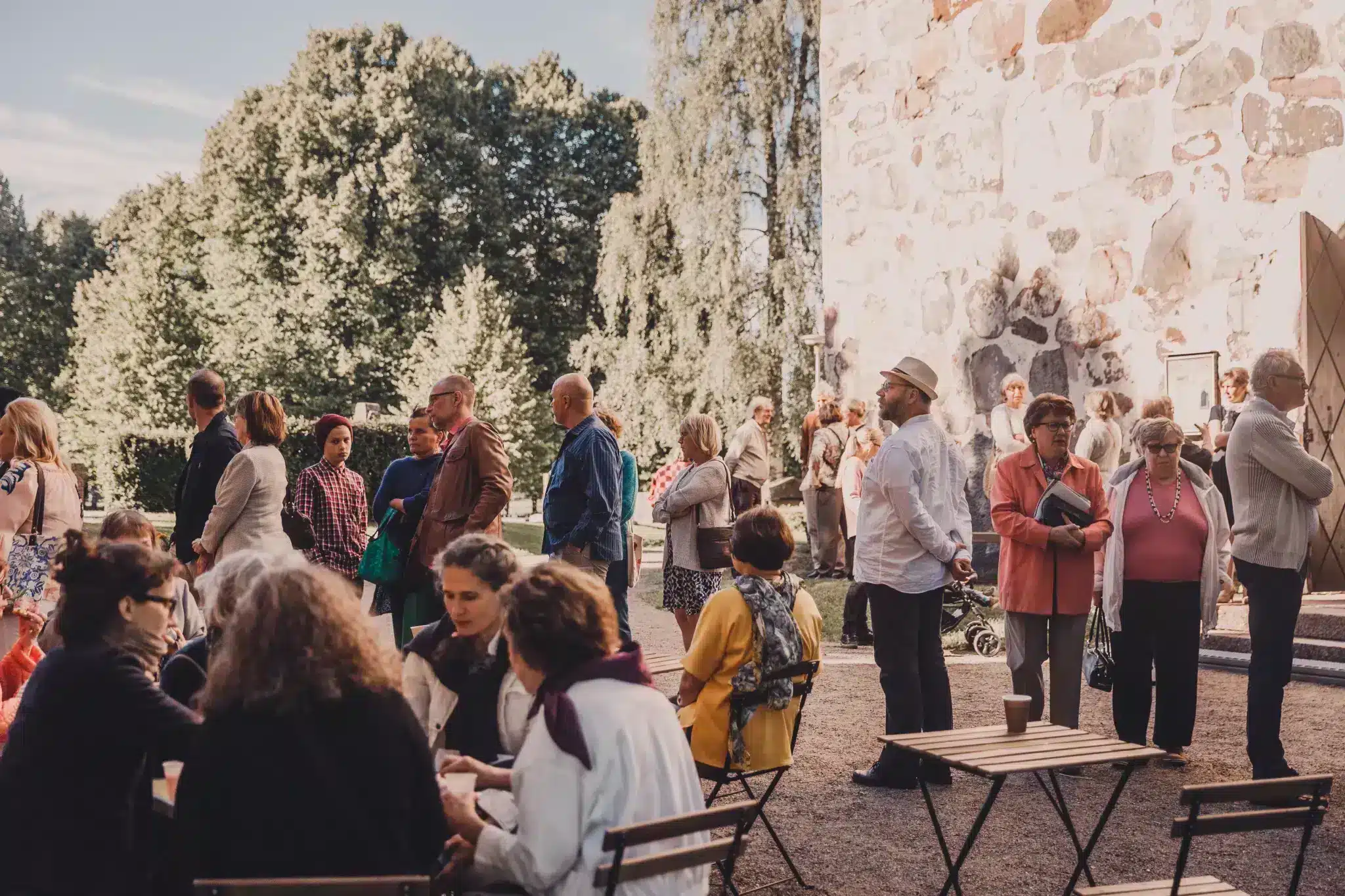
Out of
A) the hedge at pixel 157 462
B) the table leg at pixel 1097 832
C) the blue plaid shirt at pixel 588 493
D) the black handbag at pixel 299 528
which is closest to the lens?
the table leg at pixel 1097 832

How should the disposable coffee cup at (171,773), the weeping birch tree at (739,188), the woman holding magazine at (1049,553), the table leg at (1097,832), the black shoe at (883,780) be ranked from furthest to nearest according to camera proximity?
1. the weeping birch tree at (739,188)
2. the woman holding magazine at (1049,553)
3. the black shoe at (883,780)
4. the table leg at (1097,832)
5. the disposable coffee cup at (171,773)

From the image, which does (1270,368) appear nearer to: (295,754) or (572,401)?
(572,401)

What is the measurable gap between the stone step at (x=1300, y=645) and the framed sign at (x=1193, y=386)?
5.44ft

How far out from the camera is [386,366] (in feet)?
103

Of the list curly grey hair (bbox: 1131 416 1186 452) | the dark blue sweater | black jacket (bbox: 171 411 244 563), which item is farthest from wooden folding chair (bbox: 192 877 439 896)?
the dark blue sweater

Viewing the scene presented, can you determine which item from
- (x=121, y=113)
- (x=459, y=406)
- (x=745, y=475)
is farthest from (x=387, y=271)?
(x=459, y=406)

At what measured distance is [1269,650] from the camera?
564 centimetres

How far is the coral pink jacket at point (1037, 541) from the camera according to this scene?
6215mm

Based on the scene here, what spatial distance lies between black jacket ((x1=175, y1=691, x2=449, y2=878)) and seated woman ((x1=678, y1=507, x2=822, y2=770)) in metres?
2.15

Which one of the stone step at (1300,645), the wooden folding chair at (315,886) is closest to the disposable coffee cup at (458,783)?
the wooden folding chair at (315,886)

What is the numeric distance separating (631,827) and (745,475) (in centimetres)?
1143

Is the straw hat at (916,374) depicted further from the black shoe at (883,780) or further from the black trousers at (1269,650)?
the black shoe at (883,780)

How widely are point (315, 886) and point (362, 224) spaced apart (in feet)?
95.2

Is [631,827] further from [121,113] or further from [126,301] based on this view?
[121,113]
